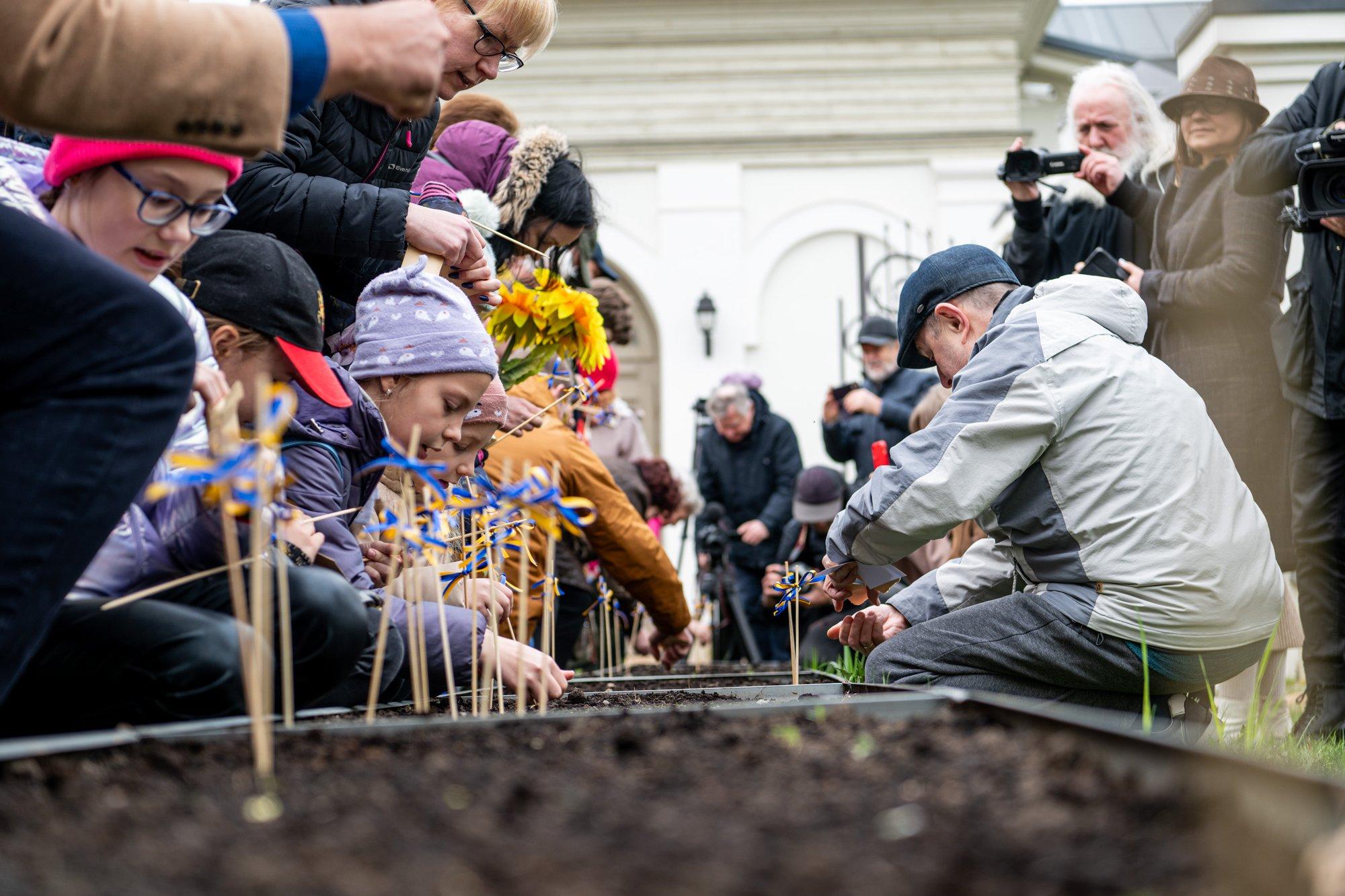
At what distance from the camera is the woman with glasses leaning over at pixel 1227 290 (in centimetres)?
383

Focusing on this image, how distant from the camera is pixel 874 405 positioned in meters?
6.20

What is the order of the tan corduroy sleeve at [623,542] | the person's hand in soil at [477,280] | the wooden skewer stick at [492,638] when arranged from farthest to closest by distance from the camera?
the tan corduroy sleeve at [623,542] < the person's hand in soil at [477,280] < the wooden skewer stick at [492,638]

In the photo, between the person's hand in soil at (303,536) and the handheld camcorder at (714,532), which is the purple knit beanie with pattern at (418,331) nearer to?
the person's hand in soil at (303,536)

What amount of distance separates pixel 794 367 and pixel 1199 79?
799 centimetres

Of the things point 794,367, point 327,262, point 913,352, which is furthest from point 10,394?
point 794,367

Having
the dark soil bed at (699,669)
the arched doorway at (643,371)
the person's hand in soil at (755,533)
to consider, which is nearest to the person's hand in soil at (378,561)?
the dark soil bed at (699,669)

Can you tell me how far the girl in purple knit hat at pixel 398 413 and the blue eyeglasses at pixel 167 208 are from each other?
1.94 feet

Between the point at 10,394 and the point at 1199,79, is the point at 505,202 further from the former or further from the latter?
the point at 10,394

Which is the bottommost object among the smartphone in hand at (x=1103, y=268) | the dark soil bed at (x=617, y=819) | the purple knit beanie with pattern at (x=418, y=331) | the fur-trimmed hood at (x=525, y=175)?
the dark soil bed at (x=617, y=819)

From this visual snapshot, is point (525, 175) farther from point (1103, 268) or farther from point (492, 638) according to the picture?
point (492, 638)

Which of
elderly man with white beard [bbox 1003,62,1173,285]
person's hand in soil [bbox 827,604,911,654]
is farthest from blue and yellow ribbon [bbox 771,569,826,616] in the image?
elderly man with white beard [bbox 1003,62,1173,285]

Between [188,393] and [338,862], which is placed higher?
[188,393]

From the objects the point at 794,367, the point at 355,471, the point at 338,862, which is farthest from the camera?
the point at 794,367

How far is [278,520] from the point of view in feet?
5.10
